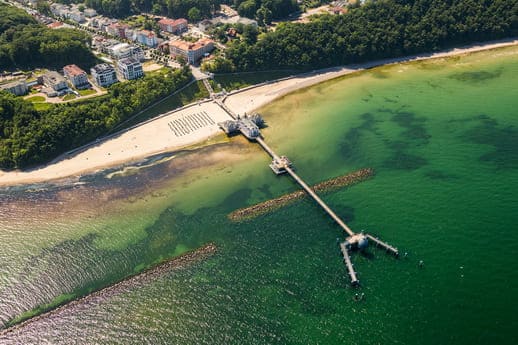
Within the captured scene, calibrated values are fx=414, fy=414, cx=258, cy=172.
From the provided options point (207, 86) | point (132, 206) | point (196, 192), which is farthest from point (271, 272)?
point (207, 86)

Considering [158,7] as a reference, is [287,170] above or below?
below

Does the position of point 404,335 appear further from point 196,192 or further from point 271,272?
point 196,192

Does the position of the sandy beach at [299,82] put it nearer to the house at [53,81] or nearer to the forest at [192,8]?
the forest at [192,8]

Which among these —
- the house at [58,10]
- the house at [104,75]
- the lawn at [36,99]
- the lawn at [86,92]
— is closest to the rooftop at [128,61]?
the house at [104,75]

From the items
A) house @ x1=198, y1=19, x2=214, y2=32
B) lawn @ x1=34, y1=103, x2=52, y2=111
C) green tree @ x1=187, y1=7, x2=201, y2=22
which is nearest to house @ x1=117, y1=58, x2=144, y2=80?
lawn @ x1=34, y1=103, x2=52, y2=111

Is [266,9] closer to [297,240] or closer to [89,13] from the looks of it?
[89,13]

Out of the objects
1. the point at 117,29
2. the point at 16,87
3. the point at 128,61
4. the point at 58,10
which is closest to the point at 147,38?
the point at 117,29

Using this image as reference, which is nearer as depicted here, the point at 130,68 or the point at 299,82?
the point at 130,68
